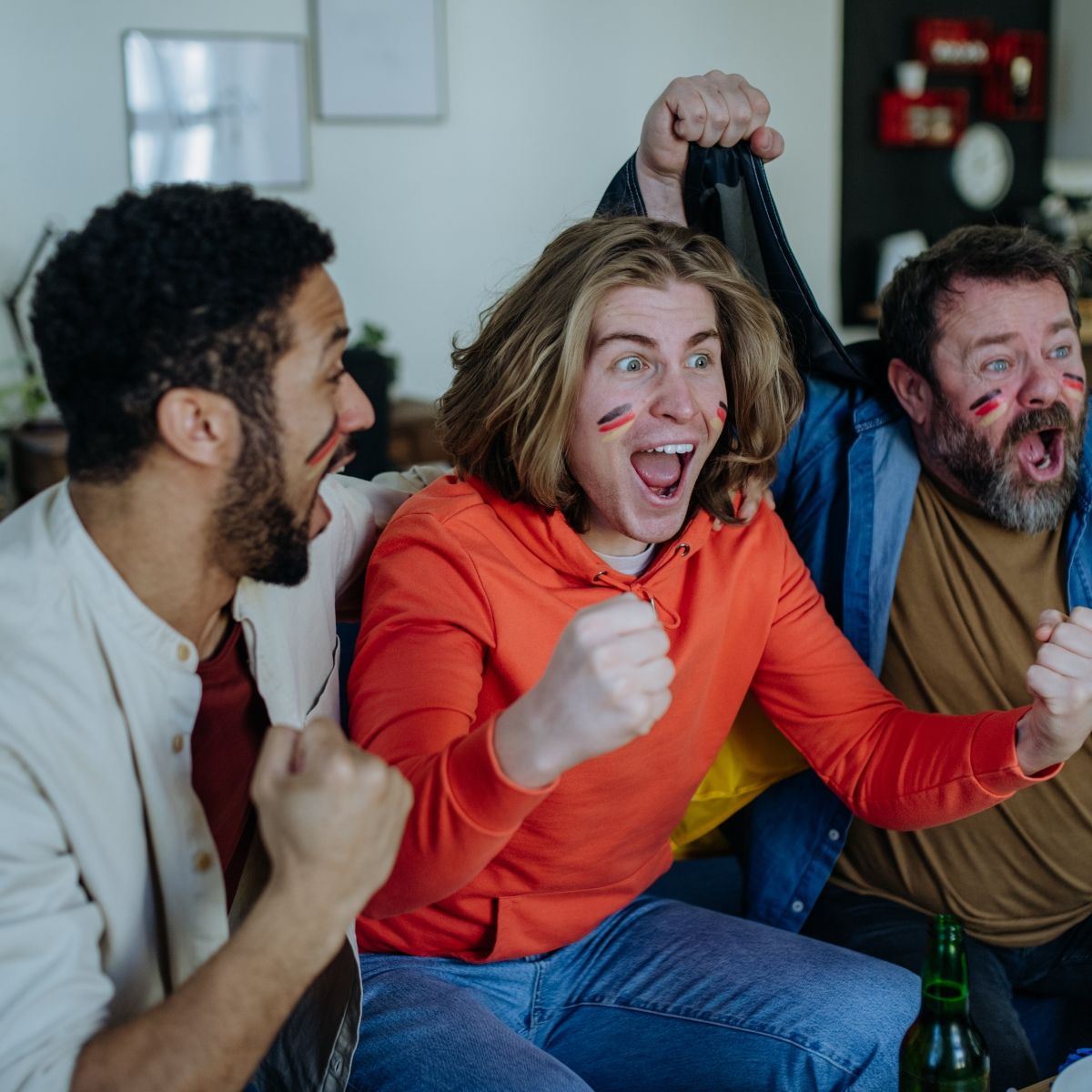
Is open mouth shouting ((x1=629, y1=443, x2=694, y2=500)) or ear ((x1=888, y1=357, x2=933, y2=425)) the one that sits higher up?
ear ((x1=888, y1=357, x2=933, y2=425))

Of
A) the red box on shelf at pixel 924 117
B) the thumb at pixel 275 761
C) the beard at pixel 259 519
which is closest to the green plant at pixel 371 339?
the red box on shelf at pixel 924 117

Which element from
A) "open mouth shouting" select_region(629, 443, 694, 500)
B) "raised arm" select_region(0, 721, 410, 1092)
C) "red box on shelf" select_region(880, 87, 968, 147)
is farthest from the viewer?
"red box on shelf" select_region(880, 87, 968, 147)

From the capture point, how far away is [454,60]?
4781 millimetres

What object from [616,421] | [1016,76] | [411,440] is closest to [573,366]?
[616,421]

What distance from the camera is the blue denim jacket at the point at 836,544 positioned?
185 centimetres

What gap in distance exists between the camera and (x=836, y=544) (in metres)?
1.92

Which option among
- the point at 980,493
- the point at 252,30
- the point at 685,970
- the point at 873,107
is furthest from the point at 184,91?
the point at 685,970

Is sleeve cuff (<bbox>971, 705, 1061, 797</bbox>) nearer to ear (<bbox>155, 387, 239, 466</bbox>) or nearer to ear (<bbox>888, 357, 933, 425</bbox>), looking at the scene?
ear (<bbox>888, 357, 933, 425</bbox>)

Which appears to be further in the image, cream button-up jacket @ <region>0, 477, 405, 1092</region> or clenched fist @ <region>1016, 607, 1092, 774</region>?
clenched fist @ <region>1016, 607, 1092, 774</region>

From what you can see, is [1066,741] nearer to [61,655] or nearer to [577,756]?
[577,756]

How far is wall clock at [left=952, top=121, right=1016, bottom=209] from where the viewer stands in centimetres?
588

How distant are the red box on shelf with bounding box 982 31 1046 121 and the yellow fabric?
16.1 ft

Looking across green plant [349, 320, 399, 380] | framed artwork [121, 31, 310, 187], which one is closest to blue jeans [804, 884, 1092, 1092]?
→ green plant [349, 320, 399, 380]

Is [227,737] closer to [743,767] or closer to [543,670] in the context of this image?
[543,670]
